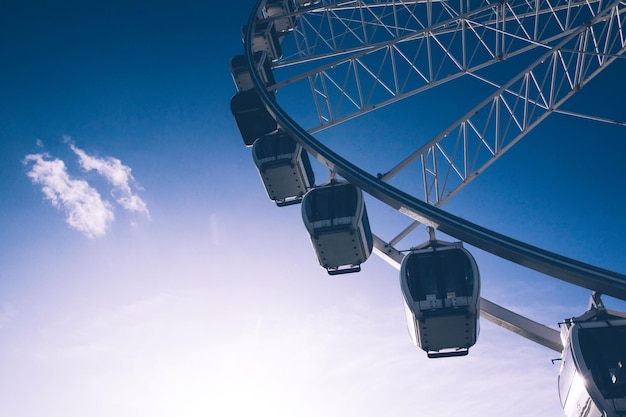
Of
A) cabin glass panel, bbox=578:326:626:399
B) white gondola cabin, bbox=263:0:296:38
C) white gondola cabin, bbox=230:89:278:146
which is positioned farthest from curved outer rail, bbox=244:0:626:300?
white gondola cabin, bbox=263:0:296:38

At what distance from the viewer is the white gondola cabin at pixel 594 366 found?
6250 mm

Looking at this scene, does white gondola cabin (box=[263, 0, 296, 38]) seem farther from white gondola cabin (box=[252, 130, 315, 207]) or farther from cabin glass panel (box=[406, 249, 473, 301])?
cabin glass panel (box=[406, 249, 473, 301])

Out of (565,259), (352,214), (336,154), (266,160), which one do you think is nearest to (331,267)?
(352,214)

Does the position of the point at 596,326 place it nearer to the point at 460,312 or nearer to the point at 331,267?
the point at 460,312

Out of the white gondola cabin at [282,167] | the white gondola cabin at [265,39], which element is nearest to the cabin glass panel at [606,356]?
the white gondola cabin at [282,167]

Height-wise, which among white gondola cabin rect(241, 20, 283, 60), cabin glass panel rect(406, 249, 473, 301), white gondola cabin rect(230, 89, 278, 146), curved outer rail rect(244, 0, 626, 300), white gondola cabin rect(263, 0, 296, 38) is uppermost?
white gondola cabin rect(263, 0, 296, 38)

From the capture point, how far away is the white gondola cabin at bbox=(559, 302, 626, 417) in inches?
246

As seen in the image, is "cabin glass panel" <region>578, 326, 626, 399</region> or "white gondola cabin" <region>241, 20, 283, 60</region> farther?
"white gondola cabin" <region>241, 20, 283, 60</region>

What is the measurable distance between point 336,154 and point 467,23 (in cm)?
700

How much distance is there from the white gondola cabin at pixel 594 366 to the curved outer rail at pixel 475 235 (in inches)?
28.2

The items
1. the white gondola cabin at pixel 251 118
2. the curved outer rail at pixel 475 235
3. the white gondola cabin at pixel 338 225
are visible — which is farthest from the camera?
the white gondola cabin at pixel 251 118

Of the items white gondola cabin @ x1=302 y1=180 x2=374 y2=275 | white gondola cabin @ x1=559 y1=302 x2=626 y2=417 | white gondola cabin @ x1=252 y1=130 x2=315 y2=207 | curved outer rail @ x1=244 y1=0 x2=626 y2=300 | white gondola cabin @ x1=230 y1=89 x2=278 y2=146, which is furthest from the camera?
Result: white gondola cabin @ x1=230 y1=89 x2=278 y2=146

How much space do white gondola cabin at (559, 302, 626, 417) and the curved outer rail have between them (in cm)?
72

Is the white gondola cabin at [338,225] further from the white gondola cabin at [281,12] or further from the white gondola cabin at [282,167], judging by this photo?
the white gondola cabin at [281,12]
